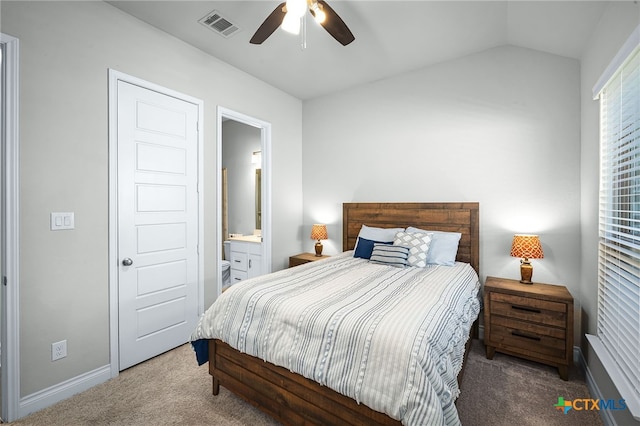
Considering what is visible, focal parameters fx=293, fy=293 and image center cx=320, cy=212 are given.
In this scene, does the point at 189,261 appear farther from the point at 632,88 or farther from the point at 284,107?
the point at 632,88

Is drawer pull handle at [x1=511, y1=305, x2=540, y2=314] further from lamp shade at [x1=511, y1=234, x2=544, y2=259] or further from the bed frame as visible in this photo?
the bed frame

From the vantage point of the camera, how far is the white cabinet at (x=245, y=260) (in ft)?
13.0

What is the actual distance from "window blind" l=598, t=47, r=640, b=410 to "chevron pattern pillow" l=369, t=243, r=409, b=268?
53.7 inches

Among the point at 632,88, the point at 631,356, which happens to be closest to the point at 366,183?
the point at 632,88

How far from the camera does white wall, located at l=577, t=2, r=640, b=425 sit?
168 cm

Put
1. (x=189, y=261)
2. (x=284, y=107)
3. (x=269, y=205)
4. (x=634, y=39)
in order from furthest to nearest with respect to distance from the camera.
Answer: (x=284, y=107)
(x=269, y=205)
(x=189, y=261)
(x=634, y=39)

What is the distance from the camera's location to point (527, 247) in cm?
252

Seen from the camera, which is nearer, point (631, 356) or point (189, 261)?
point (631, 356)

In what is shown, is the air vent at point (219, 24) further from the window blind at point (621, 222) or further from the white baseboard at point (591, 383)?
the white baseboard at point (591, 383)

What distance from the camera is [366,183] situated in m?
3.78

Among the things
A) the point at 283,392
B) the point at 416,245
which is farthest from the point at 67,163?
the point at 416,245

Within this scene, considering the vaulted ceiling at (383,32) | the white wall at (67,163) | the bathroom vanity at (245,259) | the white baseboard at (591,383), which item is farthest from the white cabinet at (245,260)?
the white baseboard at (591,383)

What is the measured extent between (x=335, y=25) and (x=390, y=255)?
1.97 meters

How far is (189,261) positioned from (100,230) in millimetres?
807
